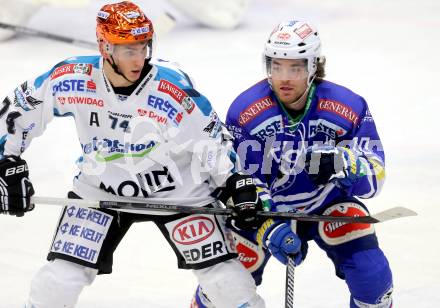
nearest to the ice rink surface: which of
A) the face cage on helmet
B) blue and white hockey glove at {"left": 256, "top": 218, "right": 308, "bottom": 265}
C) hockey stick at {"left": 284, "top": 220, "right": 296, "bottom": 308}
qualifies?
hockey stick at {"left": 284, "top": 220, "right": 296, "bottom": 308}

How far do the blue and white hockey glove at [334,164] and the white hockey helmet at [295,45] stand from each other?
304 millimetres

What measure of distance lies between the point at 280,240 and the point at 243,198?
9.3 inches

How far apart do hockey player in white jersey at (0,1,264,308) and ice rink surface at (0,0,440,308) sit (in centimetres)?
101

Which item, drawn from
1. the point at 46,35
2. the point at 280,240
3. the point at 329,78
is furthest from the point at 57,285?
the point at 46,35

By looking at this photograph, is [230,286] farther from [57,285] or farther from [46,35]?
[46,35]

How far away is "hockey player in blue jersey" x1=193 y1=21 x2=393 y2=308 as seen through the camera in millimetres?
4129

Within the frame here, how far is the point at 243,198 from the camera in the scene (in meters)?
4.02

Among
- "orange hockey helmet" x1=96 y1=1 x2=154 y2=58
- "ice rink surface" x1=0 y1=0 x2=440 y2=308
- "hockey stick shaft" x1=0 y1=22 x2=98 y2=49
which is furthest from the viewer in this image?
"hockey stick shaft" x1=0 y1=22 x2=98 y2=49

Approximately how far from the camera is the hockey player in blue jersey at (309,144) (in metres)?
4.13

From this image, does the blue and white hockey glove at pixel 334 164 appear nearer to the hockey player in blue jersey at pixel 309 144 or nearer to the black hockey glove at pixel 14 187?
the hockey player in blue jersey at pixel 309 144

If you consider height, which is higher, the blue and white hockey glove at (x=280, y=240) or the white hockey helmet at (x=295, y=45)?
the white hockey helmet at (x=295, y=45)

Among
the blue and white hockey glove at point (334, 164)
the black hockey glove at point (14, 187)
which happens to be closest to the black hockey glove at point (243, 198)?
the blue and white hockey glove at point (334, 164)

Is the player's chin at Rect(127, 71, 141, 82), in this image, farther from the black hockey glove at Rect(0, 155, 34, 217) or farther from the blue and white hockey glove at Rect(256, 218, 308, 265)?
the blue and white hockey glove at Rect(256, 218, 308, 265)

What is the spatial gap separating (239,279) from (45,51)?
4987 millimetres
